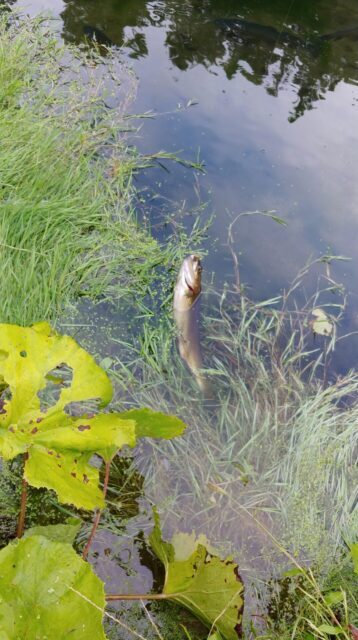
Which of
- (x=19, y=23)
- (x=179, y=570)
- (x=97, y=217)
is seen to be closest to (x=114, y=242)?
(x=97, y=217)

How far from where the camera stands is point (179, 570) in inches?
81.4

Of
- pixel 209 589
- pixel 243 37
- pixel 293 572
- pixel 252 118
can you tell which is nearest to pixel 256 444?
pixel 293 572

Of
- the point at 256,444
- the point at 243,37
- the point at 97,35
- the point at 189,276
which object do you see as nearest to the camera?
the point at 256,444

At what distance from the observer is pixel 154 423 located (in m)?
2.00

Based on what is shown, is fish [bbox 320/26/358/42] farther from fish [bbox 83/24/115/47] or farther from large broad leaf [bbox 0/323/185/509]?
large broad leaf [bbox 0/323/185/509]

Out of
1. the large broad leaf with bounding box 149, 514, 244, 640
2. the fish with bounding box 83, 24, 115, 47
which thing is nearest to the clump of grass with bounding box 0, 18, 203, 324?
the fish with bounding box 83, 24, 115, 47

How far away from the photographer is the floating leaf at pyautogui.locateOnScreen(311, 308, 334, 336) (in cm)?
355

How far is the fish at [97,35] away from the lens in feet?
18.1

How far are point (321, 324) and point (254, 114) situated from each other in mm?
2480

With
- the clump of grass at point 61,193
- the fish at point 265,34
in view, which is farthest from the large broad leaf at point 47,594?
the fish at point 265,34

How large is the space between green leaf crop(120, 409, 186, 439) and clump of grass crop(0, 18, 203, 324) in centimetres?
125

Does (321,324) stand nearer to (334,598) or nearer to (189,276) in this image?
(189,276)

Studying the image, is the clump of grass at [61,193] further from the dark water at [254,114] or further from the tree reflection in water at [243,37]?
the tree reflection in water at [243,37]

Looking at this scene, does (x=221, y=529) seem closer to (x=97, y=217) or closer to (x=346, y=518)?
(x=346, y=518)
